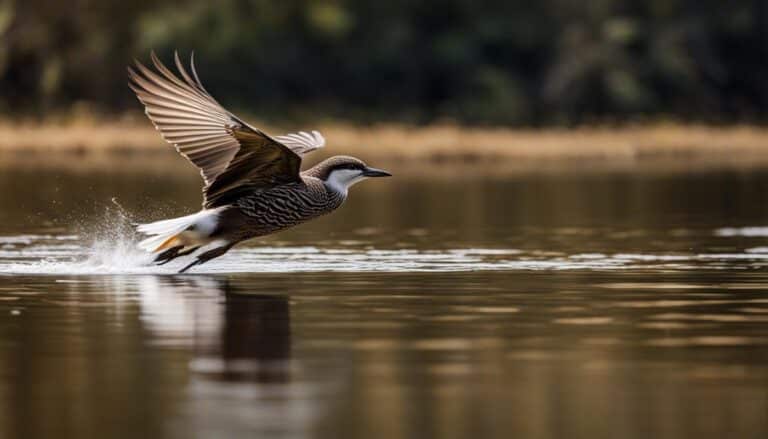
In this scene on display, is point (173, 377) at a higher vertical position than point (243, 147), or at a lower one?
lower

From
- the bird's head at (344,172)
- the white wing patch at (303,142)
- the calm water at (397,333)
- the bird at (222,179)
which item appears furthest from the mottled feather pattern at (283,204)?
the white wing patch at (303,142)

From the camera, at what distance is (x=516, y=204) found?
2570cm

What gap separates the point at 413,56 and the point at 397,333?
45.4 m

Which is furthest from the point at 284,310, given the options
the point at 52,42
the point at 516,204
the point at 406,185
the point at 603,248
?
the point at 52,42

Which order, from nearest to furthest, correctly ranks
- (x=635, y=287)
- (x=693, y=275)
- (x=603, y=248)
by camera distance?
(x=635, y=287) < (x=693, y=275) < (x=603, y=248)

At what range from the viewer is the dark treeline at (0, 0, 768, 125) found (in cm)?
5322

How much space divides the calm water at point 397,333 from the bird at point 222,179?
382 millimetres

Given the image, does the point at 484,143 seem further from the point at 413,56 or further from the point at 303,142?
the point at 303,142

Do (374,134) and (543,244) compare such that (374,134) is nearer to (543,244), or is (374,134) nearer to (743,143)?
(743,143)

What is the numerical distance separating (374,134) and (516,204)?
18.6m

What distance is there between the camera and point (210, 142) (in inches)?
566

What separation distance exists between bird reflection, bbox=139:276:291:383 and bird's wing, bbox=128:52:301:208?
754mm

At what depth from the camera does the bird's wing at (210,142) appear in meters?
14.2

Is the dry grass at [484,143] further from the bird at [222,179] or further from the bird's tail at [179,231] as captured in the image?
the bird's tail at [179,231]
